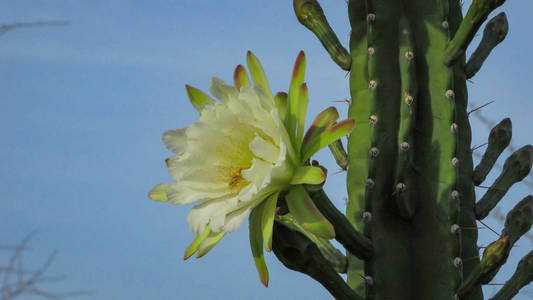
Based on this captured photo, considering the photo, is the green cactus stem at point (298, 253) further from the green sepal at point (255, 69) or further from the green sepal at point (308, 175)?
the green sepal at point (255, 69)

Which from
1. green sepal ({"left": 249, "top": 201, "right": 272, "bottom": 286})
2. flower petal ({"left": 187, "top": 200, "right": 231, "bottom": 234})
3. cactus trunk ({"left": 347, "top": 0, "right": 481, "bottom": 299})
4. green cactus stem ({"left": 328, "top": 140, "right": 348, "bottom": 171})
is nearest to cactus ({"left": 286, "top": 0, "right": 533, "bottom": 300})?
cactus trunk ({"left": 347, "top": 0, "right": 481, "bottom": 299})

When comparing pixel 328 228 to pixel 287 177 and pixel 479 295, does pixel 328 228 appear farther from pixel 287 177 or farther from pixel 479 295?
pixel 479 295

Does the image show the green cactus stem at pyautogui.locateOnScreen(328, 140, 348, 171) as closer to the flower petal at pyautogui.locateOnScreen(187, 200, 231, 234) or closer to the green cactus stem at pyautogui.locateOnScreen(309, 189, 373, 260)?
the green cactus stem at pyautogui.locateOnScreen(309, 189, 373, 260)

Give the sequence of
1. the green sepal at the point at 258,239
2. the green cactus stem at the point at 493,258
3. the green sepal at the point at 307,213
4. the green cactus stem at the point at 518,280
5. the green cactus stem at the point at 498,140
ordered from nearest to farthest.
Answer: the green sepal at the point at 307,213 < the green sepal at the point at 258,239 < the green cactus stem at the point at 493,258 < the green cactus stem at the point at 518,280 < the green cactus stem at the point at 498,140

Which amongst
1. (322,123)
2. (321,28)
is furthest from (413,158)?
(322,123)

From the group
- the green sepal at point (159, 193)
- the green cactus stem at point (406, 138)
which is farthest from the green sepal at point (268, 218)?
the green cactus stem at point (406, 138)
